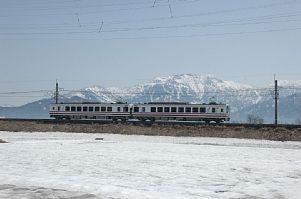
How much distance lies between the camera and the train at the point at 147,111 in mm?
68312

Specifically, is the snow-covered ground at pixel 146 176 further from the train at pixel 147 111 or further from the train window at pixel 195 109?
the train window at pixel 195 109

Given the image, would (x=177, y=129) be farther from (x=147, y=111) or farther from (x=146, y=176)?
(x=146, y=176)

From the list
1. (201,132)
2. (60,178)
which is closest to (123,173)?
(60,178)

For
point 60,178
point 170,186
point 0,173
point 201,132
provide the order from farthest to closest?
point 201,132, point 0,173, point 60,178, point 170,186

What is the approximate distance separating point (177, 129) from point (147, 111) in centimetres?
2338

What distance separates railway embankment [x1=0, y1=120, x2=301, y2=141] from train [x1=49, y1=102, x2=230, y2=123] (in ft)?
52.5

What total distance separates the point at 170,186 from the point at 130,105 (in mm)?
60309

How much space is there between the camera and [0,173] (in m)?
15.9

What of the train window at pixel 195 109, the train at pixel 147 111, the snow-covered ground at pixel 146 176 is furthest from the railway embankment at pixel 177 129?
the snow-covered ground at pixel 146 176

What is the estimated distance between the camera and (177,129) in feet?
162

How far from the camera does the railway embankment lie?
142 feet

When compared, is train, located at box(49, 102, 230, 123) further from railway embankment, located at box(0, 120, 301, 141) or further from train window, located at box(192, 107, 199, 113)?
railway embankment, located at box(0, 120, 301, 141)

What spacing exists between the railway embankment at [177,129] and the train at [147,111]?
16.0 m

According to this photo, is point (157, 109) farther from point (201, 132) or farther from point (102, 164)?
point (102, 164)
